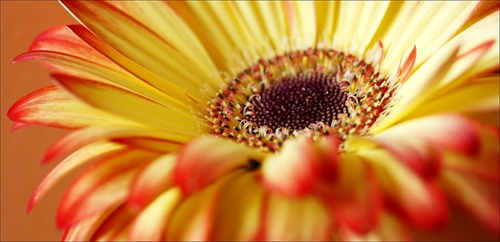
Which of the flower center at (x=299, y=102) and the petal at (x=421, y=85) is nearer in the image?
the petal at (x=421, y=85)

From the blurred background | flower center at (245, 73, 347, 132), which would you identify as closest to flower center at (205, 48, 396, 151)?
flower center at (245, 73, 347, 132)

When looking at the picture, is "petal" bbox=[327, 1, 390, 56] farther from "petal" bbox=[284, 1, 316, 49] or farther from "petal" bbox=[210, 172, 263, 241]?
"petal" bbox=[210, 172, 263, 241]

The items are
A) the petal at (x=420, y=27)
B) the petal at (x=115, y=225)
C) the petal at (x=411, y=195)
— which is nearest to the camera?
the petal at (x=411, y=195)

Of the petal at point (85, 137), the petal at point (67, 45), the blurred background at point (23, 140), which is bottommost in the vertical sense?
the blurred background at point (23, 140)

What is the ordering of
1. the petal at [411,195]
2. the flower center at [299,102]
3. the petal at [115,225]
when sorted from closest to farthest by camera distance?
the petal at [411,195], the petal at [115,225], the flower center at [299,102]

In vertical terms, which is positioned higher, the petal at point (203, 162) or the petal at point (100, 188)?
the petal at point (203, 162)

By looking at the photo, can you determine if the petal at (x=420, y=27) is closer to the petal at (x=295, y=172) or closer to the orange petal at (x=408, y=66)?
the orange petal at (x=408, y=66)

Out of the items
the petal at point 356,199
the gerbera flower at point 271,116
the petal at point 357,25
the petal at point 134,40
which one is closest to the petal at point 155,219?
the gerbera flower at point 271,116

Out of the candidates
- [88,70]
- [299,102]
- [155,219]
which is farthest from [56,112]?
[299,102]
